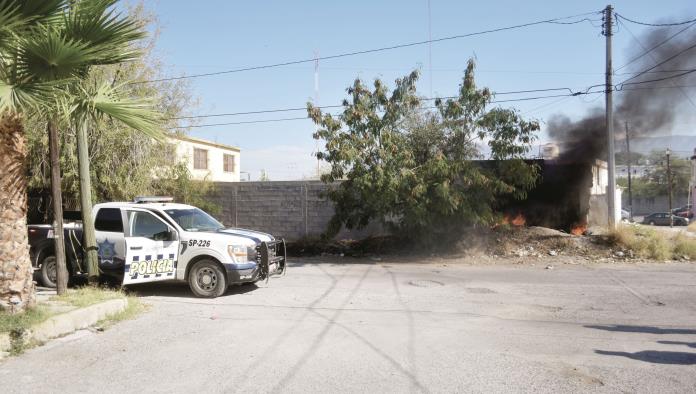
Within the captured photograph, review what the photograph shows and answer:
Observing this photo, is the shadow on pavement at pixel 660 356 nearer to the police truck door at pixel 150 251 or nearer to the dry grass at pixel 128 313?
the dry grass at pixel 128 313

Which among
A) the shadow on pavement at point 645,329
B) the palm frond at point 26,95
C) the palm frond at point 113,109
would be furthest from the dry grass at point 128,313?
the shadow on pavement at point 645,329

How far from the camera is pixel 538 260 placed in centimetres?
1443

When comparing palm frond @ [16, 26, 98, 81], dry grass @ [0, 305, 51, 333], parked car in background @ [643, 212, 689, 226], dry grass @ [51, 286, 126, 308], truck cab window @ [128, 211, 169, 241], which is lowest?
parked car in background @ [643, 212, 689, 226]

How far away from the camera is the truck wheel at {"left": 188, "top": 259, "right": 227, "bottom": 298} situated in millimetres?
9250

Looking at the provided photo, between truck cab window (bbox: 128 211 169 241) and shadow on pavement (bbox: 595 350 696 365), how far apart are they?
22.4ft

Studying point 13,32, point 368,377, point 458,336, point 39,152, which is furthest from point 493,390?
point 39,152

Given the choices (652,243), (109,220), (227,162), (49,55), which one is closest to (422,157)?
(652,243)

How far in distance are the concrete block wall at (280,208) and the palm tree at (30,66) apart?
10978 millimetres

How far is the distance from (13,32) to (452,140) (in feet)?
36.9

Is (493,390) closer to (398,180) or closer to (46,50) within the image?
(46,50)

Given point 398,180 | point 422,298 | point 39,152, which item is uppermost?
point 39,152

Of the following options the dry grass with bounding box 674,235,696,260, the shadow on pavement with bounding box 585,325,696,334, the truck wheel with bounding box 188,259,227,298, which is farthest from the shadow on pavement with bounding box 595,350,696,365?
the dry grass with bounding box 674,235,696,260

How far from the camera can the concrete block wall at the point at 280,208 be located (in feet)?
58.3

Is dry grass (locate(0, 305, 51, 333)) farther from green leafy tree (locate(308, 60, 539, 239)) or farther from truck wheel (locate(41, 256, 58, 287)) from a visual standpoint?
green leafy tree (locate(308, 60, 539, 239))
